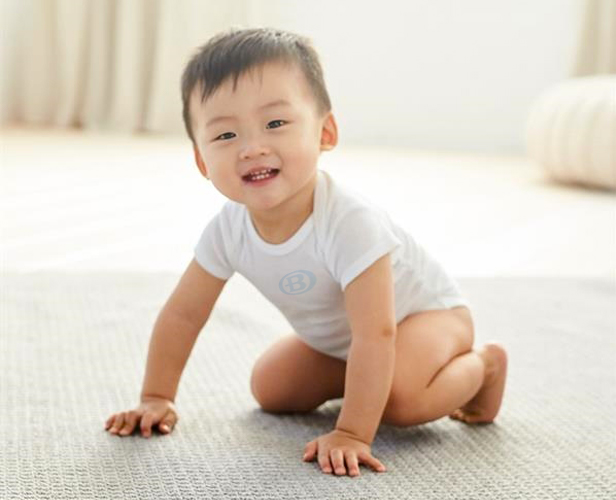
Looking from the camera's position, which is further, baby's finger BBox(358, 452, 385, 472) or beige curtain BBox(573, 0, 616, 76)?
beige curtain BBox(573, 0, 616, 76)

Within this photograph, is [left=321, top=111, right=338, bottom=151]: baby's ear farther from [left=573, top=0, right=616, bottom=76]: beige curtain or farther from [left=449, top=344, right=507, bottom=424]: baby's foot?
[left=573, top=0, right=616, bottom=76]: beige curtain

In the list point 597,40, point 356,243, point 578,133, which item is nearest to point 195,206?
point 578,133

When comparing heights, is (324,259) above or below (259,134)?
below

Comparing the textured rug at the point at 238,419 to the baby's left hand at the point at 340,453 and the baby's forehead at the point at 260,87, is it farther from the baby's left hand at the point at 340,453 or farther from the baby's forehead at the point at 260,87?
the baby's forehead at the point at 260,87

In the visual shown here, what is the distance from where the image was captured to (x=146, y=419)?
1059 mm

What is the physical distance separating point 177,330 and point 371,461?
0.26 meters

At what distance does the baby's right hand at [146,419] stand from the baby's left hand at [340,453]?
16 centimetres

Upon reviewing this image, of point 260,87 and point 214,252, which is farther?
point 214,252

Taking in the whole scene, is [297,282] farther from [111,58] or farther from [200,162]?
[111,58]

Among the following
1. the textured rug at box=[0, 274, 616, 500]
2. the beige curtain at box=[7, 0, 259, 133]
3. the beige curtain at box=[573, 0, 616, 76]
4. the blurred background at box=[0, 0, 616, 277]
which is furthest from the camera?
the beige curtain at box=[7, 0, 259, 133]

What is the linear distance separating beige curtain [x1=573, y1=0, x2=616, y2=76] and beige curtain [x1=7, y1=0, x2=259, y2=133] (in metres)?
1.17

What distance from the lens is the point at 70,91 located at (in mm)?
3936

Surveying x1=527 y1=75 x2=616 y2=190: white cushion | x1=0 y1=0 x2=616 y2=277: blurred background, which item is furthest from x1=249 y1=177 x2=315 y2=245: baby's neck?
x1=0 y1=0 x2=616 y2=277: blurred background

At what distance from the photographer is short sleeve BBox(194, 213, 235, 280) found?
3.59ft
